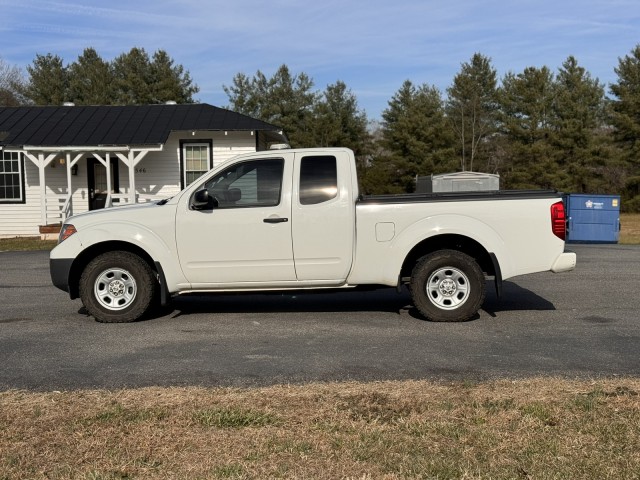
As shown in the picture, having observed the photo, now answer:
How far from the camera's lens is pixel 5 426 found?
14.1ft

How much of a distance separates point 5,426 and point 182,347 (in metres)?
2.40

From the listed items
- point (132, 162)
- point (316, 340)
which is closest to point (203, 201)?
point (316, 340)

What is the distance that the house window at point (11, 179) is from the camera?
2266 cm

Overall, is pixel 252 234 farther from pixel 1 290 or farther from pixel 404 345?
pixel 1 290

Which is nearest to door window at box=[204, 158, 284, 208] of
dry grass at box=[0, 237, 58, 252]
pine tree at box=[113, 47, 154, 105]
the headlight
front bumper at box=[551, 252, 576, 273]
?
the headlight

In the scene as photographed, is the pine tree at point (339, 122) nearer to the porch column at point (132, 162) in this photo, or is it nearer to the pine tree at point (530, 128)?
the pine tree at point (530, 128)

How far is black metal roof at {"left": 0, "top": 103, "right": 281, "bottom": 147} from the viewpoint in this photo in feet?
70.1

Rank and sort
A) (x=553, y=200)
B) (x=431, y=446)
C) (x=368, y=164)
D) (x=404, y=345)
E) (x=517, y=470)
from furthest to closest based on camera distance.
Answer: (x=368, y=164) < (x=553, y=200) < (x=404, y=345) < (x=431, y=446) < (x=517, y=470)

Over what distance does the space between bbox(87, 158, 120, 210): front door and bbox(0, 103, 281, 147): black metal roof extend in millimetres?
1207

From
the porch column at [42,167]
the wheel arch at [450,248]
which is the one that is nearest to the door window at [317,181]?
the wheel arch at [450,248]

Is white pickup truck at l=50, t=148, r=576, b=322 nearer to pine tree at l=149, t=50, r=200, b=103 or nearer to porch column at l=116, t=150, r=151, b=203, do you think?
porch column at l=116, t=150, r=151, b=203

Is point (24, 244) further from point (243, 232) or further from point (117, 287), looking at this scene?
point (243, 232)

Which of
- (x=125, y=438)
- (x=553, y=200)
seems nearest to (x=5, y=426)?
(x=125, y=438)

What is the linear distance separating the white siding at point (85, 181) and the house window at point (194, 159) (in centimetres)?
22
